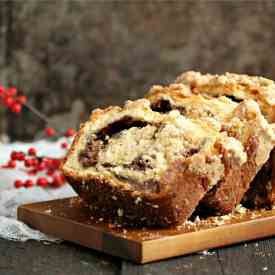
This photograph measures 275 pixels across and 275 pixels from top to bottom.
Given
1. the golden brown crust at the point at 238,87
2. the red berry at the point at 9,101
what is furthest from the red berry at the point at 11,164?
the golden brown crust at the point at 238,87

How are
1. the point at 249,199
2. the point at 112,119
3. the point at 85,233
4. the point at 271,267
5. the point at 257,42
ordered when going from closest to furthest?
the point at 271,267 → the point at 85,233 → the point at 112,119 → the point at 249,199 → the point at 257,42

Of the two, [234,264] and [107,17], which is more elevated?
[107,17]

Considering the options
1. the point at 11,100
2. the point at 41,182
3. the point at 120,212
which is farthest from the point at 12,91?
the point at 120,212

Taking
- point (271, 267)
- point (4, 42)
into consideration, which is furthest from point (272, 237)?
point (4, 42)

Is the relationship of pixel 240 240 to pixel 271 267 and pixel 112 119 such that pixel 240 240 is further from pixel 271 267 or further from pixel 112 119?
pixel 112 119

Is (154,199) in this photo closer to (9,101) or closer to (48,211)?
(48,211)

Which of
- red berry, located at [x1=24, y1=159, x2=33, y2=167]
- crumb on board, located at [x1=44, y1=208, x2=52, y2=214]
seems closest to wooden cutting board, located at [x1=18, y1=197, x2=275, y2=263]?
crumb on board, located at [x1=44, y1=208, x2=52, y2=214]

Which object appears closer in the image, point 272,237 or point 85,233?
point 85,233

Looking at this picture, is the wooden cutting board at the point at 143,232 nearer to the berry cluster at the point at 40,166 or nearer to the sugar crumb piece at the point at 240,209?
the sugar crumb piece at the point at 240,209
